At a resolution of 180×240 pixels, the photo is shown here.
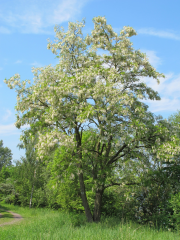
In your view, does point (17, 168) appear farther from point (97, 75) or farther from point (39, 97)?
point (97, 75)

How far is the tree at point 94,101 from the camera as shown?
1098 cm

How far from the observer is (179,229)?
10.2 meters

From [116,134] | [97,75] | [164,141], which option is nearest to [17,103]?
[97,75]

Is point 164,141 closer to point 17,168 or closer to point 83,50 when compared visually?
point 83,50

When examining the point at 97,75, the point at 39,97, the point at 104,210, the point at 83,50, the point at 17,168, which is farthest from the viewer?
the point at 17,168

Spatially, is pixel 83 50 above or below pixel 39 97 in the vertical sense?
above

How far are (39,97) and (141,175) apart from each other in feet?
25.9

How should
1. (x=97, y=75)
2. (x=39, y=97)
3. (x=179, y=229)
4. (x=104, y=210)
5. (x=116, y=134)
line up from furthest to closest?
(x=104, y=210) → (x=39, y=97) → (x=97, y=75) → (x=116, y=134) → (x=179, y=229)

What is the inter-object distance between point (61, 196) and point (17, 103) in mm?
9228

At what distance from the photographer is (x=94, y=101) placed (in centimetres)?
1166

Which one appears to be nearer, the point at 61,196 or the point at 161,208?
the point at 161,208

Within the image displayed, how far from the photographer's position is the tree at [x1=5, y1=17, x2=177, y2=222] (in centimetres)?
1098

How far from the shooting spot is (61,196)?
18031 millimetres

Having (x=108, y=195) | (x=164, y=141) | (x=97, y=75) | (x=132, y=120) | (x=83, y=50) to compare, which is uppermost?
(x=83, y=50)
